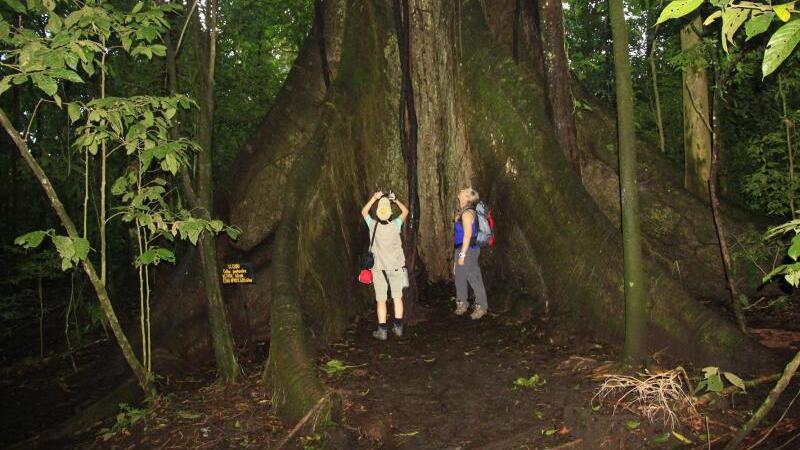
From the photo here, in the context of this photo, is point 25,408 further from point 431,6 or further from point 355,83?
point 431,6

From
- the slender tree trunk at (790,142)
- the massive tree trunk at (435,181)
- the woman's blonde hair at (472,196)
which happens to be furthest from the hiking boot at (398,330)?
the slender tree trunk at (790,142)

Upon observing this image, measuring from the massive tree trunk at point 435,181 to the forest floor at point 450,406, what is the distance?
19.1 inches

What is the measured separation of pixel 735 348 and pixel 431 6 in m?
5.53

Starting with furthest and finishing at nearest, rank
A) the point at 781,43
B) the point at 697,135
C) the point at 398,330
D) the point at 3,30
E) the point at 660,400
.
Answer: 1. the point at 697,135
2. the point at 398,330
3. the point at 3,30
4. the point at 660,400
5. the point at 781,43

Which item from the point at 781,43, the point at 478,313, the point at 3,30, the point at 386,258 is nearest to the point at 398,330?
the point at 386,258

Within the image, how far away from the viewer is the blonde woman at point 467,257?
22.7 feet

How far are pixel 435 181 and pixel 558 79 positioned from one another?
6.73 ft

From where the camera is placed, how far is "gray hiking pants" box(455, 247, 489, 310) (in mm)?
6984

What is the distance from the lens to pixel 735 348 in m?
4.55

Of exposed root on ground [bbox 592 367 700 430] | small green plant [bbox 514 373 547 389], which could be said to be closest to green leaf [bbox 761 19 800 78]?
exposed root on ground [bbox 592 367 700 430]

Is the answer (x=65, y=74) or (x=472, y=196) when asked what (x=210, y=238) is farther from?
(x=472, y=196)

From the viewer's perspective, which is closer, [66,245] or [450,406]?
[66,245]

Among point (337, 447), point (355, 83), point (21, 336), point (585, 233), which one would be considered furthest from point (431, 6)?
point (21, 336)

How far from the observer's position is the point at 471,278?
7008 millimetres
